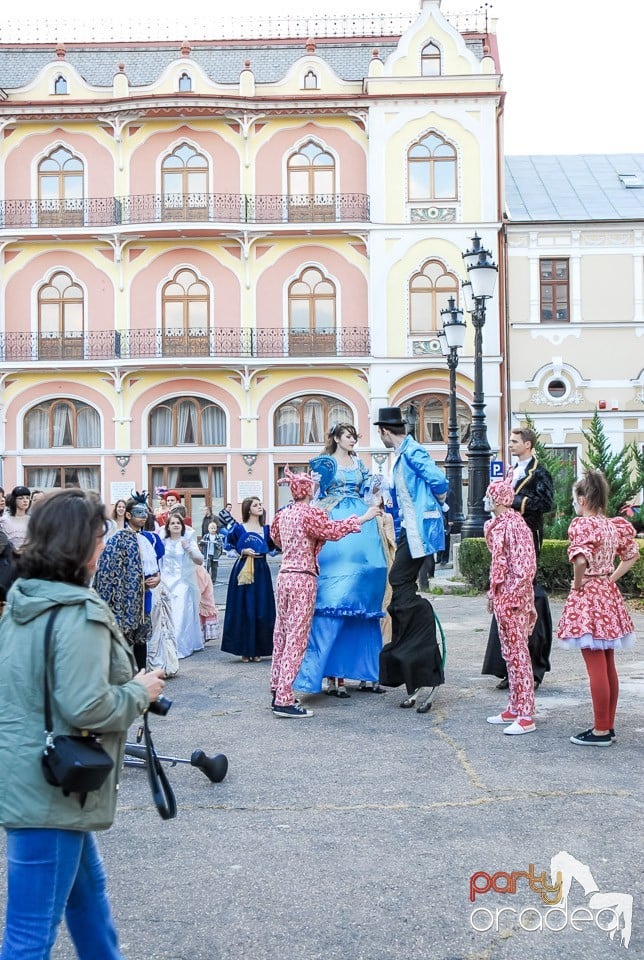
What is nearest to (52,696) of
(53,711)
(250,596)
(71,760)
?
(53,711)

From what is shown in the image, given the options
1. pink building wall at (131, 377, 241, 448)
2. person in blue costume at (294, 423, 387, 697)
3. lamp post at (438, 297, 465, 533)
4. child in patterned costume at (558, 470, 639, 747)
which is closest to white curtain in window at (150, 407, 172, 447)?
pink building wall at (131, 377, 241, 448)

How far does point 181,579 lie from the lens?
1076cm

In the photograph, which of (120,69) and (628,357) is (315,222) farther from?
(628,357)

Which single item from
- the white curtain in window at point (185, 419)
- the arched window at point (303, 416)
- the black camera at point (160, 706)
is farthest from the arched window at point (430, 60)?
the black camera at point (160, 706)

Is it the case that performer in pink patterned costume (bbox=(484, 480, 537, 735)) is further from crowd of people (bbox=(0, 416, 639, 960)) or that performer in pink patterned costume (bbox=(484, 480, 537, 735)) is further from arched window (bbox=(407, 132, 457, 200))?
arched window (bbox=(407, 132, 457, 200))

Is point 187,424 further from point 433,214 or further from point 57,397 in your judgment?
point 433,214

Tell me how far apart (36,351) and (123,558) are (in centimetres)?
2472

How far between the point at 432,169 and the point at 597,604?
25.6 metres

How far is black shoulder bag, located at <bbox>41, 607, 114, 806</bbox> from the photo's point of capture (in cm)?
258

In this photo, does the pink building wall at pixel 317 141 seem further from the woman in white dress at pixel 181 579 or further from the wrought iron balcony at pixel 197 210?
the woman in white dress at pixel 181 579

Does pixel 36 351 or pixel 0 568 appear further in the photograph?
pixel 36 351

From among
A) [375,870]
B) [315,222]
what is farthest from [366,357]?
[375,870]

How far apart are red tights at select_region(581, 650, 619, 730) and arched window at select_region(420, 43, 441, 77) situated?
89.0 ft

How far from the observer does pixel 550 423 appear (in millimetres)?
29797
